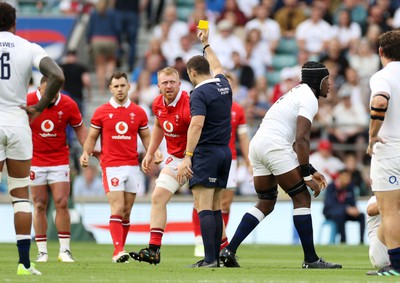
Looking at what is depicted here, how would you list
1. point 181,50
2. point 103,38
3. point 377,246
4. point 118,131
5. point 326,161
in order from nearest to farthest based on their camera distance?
point 377,246 → point 118,131 → point 326,161 → point 181,50 → point 103,38

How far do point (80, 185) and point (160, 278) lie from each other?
13.2m

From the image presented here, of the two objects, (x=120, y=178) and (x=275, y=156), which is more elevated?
(x=275, y=156)

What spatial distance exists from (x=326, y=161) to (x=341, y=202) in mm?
1510

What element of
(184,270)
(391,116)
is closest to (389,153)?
(391,116)

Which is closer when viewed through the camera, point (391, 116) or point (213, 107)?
point (391, 116)

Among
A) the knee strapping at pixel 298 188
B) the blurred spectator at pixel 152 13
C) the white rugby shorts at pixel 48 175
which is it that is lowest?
the knee strapping at pixel 298 188

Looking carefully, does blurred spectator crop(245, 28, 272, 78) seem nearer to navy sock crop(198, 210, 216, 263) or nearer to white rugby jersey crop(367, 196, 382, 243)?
white rugby jersey crop(367, 196, 382, 243)

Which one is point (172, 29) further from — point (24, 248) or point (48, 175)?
point (24, 248)

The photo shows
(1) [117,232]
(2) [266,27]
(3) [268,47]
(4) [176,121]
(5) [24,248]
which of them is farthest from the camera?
(2) [266,27]

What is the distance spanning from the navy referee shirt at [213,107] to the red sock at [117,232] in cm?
250

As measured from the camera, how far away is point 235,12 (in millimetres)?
30078

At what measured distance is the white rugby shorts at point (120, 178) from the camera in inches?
661

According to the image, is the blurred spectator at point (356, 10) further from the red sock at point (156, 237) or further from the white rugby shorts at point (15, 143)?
the white rugby shorts at point (15, 143)

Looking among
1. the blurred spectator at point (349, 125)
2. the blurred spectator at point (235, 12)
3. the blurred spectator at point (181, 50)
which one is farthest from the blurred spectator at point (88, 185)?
the blurred spectator at point (235, 12)
